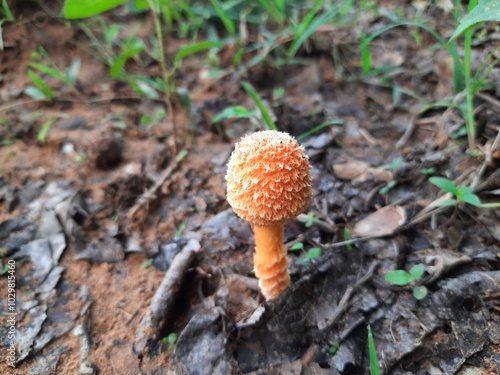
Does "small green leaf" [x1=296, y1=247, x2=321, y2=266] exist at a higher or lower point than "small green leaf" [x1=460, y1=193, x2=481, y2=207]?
lower

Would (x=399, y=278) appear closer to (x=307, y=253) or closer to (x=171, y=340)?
(x=307, y=253)

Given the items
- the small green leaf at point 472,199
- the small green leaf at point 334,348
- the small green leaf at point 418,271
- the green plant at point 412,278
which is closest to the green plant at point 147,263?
the small green leaf at point 334,348

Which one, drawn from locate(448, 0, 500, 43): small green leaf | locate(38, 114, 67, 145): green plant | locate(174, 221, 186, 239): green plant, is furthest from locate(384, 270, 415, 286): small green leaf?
locate(38, 114, 67, 145): green plant

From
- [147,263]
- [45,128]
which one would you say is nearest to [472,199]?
[147,263]

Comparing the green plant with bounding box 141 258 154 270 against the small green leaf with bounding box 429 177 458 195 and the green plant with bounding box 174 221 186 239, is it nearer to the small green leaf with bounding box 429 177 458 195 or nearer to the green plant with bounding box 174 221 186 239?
the green plant with bounding box 174 221 186 239

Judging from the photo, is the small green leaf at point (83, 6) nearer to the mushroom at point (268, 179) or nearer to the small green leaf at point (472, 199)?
the mushroom at point (268, 179)

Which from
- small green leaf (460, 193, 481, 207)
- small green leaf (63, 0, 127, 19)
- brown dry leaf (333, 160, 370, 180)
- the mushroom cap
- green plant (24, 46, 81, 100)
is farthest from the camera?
green plant (24, 46, 81, 100)
